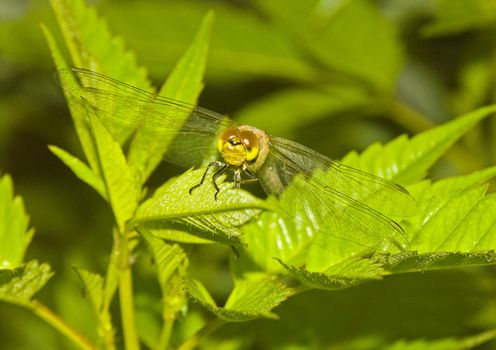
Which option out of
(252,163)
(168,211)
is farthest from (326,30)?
(168,211)

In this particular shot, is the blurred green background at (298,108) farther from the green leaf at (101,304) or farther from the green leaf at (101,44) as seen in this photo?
the green leaf at (101,304)

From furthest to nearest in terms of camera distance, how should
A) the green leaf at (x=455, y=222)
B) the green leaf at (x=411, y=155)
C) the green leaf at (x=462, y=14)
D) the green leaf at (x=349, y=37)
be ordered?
the green leaf at (x=349, y=37)
the green leaf at (x=462, y=14)
the green leaf at (x=411, y=155)
the green leaf at (x=455, y=222)

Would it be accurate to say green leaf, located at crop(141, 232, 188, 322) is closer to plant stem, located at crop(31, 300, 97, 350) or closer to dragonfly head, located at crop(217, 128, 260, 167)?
plant stem, located at crop(31, 300, 97, 350)

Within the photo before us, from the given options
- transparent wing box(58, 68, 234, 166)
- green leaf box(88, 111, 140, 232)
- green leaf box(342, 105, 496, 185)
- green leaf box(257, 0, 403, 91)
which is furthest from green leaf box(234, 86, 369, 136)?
green leaf box(88, 111, 140, 232)

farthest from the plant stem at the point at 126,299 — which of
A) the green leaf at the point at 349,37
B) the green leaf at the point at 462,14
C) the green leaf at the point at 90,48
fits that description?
the green leaf at the point at 349,37

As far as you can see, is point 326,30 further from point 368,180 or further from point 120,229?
point 120,229

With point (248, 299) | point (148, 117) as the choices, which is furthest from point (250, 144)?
point (248, 299)
